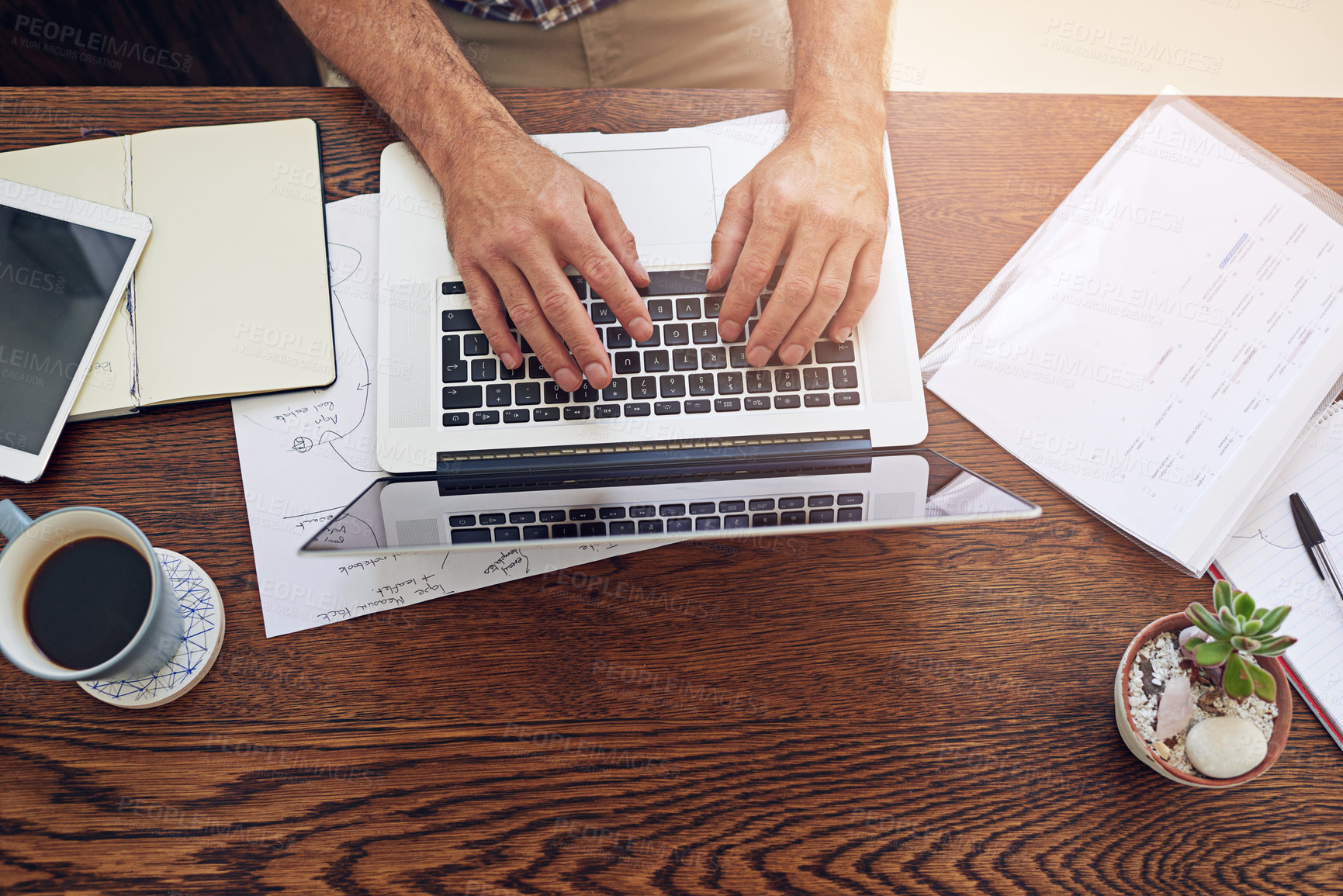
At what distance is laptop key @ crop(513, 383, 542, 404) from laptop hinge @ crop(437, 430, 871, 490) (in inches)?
1.9

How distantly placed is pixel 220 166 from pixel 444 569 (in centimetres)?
48

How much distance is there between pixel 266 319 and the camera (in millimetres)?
711

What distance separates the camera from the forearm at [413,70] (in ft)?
2.44

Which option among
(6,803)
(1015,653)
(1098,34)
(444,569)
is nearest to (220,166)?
(444,569)

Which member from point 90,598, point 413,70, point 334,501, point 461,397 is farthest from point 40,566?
point 413,70

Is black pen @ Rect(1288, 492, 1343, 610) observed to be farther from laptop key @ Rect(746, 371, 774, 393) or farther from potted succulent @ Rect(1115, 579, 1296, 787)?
laptop key @ Rect(746, 371, 774, 393)

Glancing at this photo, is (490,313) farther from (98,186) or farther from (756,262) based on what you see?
(98,186)

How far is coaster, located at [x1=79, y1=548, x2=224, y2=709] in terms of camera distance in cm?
62

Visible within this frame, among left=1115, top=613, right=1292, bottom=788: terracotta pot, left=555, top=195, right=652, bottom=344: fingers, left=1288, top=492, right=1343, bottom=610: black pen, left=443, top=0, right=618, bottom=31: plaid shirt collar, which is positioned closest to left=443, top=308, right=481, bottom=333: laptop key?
left=555, top=195, right=652, bottom=344: fingers

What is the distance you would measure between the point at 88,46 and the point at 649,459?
1049 mm

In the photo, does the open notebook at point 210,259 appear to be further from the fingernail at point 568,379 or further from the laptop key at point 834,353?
the laptop key at point 834,353

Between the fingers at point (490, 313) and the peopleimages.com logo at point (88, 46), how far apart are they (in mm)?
739

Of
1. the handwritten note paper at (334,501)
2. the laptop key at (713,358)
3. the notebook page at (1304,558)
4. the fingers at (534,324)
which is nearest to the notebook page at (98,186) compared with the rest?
the handwritten note paper at (334,501)

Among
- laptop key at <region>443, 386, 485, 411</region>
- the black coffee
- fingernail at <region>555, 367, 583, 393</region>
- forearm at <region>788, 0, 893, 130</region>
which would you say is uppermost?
forearm at <region>788, 0, 893, 130</region>
